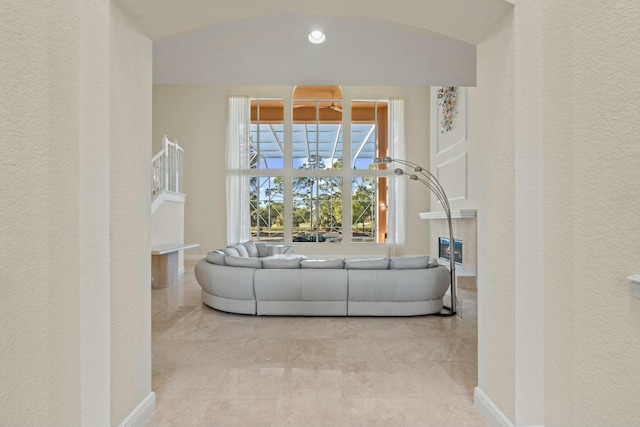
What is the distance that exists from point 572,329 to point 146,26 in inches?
105

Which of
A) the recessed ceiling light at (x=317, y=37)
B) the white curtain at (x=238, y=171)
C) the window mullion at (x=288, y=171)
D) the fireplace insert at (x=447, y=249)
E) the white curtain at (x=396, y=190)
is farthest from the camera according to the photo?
the window mullion at (x=288, y=171)

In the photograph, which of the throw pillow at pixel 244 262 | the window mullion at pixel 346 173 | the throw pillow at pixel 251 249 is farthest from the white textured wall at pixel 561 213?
the window mullion at pixel 346 173

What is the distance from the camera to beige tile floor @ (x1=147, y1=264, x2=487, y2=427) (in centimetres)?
205

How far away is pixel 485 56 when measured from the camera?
2.01 m

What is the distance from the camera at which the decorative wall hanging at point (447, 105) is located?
6.87 metres

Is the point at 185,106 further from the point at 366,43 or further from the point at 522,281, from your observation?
the point at 522,281

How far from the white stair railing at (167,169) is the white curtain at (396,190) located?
5.12m

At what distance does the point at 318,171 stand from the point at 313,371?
6.92 meters

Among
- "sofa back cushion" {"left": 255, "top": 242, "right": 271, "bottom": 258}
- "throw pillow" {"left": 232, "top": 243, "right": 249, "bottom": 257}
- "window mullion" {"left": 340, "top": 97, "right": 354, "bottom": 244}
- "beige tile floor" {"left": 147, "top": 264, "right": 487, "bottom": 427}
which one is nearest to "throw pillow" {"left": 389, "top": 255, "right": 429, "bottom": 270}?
"beige tile floor" {"left": 147, "top": 264, "right": 487, "bottom": 427}

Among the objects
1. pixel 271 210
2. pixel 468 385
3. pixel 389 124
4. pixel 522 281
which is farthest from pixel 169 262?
pixel 389 124

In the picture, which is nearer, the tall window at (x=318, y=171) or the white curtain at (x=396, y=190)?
the white curtain at (x=396, y=190)

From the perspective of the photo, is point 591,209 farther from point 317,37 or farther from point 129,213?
point 317,37

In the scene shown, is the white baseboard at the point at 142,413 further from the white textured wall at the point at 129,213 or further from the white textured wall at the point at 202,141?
the white textured wall at the point at 202,141

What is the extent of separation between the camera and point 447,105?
711 centimetres
